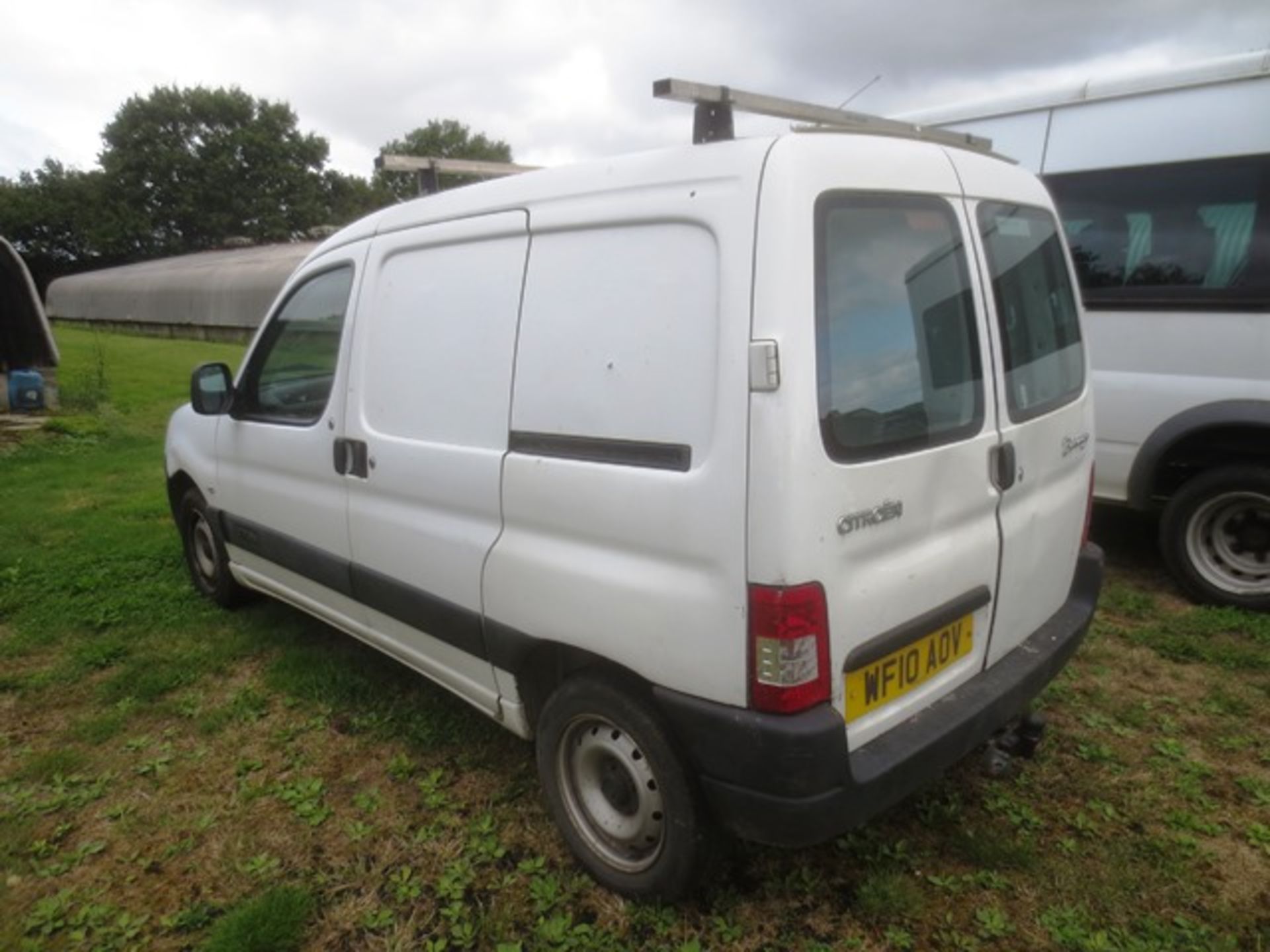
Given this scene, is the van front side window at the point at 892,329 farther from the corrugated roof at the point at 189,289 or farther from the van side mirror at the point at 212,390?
the corrugated roof at the point at 189,289

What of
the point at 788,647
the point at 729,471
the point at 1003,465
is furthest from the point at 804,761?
the point at 1003,465

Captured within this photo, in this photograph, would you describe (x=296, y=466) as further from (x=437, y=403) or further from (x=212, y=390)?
(x=437, y=403)

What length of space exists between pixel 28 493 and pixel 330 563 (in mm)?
5496

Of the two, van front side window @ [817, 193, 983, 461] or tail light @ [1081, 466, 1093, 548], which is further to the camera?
tail light @ [1081, 466, 1093, 548]

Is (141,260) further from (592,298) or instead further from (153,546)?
(592,298)

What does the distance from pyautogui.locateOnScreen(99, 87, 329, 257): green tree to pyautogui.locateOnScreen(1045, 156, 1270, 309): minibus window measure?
50.3 m

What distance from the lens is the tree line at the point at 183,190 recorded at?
43.1m

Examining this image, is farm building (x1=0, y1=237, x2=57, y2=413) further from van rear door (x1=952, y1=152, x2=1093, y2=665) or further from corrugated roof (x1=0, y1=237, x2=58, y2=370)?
van rear door (x1=952, y1=152, x2=1093, y2=665)

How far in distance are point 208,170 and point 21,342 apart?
42.9 metres

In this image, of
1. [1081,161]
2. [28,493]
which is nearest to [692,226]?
[1081,161]

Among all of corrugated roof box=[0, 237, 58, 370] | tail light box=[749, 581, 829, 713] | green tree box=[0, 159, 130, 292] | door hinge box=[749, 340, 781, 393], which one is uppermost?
green tree box=[0, 159, 130, 292]

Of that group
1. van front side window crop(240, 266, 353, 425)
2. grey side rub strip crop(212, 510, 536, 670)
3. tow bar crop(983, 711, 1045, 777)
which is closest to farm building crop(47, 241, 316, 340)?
van front side window crop(240, 266, 353, 425)

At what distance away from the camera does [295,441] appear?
320 centimetres

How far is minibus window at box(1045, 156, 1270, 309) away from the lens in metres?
3.77
